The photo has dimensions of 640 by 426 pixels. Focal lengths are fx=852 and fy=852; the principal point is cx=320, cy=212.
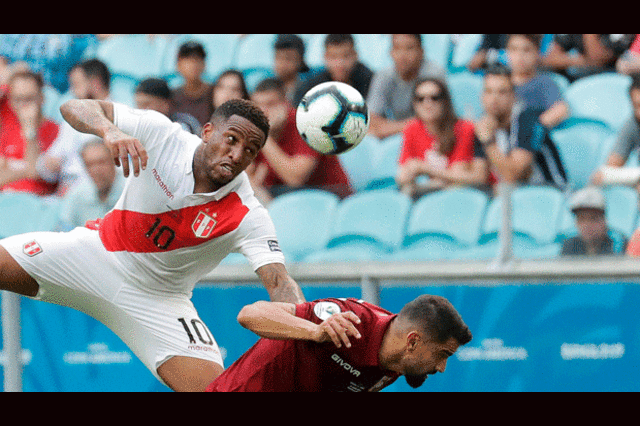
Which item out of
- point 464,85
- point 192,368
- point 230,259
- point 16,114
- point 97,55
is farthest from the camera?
point 97,55

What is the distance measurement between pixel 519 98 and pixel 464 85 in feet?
2.23

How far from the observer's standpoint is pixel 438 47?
871 centimetres

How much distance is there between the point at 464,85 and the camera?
328 inches

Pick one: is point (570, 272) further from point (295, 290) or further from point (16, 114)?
point (16, 114)

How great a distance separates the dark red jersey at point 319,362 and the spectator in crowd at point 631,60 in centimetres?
469

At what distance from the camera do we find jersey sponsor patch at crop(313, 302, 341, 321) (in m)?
4.07

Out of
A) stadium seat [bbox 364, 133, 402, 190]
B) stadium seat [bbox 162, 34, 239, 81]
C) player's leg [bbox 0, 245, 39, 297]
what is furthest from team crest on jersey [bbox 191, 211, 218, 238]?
stadium seat [bbox 162, 34, 239, 81]

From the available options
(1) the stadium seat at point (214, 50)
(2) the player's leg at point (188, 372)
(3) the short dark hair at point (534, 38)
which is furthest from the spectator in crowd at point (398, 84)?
(2) the player's leg at point (188, 372)

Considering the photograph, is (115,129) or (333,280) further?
(333,280)

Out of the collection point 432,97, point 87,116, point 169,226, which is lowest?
point 169,226

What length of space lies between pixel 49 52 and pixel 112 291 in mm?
6156

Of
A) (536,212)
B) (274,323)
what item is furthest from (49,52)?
(274,323)

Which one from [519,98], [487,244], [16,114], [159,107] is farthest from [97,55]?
[487,244]

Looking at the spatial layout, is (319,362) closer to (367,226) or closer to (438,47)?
(367,226)
